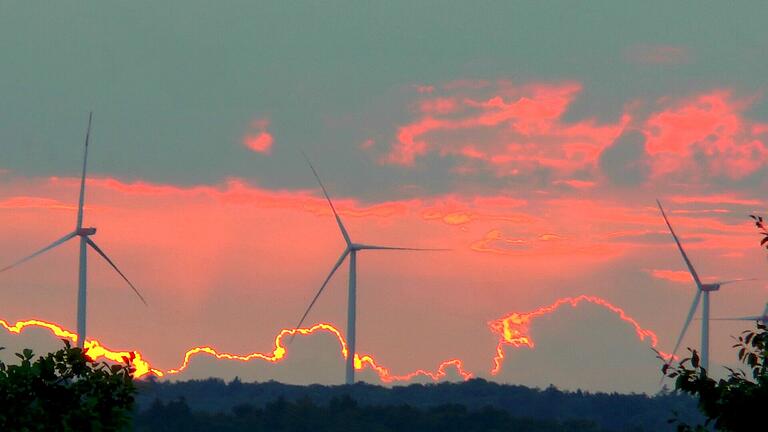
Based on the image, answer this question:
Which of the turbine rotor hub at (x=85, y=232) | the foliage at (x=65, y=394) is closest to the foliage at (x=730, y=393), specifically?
the foliage at (x=65, y=394)

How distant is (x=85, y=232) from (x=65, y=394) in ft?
439

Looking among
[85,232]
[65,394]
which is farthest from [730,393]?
[85,232]

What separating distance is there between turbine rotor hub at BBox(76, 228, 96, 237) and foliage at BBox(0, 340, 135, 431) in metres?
131

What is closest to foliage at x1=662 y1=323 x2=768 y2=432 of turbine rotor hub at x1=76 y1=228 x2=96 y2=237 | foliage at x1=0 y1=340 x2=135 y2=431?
foliage at x1=0 y1=340 x2=135 y2=431

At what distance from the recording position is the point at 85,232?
188 m

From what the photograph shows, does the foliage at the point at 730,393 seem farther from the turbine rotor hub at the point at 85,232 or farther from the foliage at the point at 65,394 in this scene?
the turbine rotor hub at the point at 85,232

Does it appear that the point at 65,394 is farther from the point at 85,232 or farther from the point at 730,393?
the point at 85,232

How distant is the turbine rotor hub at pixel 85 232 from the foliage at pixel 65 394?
131 meters

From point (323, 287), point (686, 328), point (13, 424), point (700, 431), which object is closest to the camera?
point (700, 431)

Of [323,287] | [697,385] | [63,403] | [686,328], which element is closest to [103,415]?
[63,403]

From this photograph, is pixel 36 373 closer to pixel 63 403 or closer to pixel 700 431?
pixel 63 403

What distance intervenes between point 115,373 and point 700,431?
769 inches

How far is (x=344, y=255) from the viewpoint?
637 ft

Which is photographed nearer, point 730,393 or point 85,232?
point 730,393
